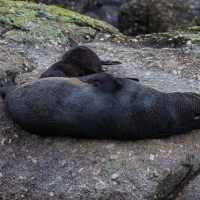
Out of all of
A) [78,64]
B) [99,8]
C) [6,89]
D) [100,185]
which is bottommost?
Result: [99,8]

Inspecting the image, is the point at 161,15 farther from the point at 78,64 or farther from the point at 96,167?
the point at 96,167

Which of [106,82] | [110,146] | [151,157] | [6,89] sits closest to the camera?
[151,157]

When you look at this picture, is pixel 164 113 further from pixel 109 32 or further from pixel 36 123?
pixel 109 32

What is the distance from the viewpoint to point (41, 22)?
24.2ft

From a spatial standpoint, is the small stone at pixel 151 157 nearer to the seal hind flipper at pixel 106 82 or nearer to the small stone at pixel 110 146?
the small stone at pixel 110 146

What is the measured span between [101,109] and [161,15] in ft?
21.3

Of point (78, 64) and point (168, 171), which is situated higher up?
point (78, 64)

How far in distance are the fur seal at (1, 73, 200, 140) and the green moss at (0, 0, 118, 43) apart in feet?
7.53

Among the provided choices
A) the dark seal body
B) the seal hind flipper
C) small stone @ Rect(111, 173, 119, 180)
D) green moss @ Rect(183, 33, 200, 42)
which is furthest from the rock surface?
green moss @ Rect(183, 33, 200, 42)

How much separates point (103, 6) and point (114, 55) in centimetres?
763

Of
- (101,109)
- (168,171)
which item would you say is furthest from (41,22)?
(168,171)

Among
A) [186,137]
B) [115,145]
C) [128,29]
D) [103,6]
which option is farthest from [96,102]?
[103,6]

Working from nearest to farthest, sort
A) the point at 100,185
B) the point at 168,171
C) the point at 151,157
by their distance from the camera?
the point at 100,185 < the point at 168,171 < the point at 151,157

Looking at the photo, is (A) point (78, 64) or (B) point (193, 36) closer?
(A) point (78, 64)
